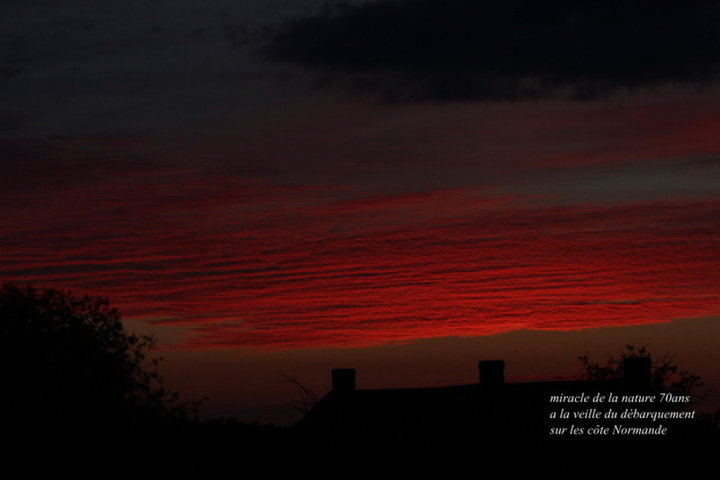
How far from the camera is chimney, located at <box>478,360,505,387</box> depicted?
35219mm

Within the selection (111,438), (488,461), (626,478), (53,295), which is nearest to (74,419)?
(111,438)

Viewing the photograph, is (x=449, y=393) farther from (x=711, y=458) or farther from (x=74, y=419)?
(x=74, y=419)

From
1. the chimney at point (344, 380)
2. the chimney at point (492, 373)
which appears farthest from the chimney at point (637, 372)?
the chimney at point (344, 380)

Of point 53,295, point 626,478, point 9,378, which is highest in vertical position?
point 53,295

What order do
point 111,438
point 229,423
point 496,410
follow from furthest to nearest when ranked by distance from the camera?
point 229,423, point 111,438, point 496,410

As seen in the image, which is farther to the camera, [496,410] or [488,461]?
[496,410]

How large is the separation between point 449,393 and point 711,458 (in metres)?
9.21

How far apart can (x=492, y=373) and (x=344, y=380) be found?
19.2ft

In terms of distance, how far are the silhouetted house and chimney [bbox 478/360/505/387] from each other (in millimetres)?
34

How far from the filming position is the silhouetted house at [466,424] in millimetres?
31891

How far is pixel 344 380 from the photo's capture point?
38.2 metres

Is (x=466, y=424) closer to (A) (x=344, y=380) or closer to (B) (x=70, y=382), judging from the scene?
(A) (x=344, y=380)

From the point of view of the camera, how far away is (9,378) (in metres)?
54.5

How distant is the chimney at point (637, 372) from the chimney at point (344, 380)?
9.92m
